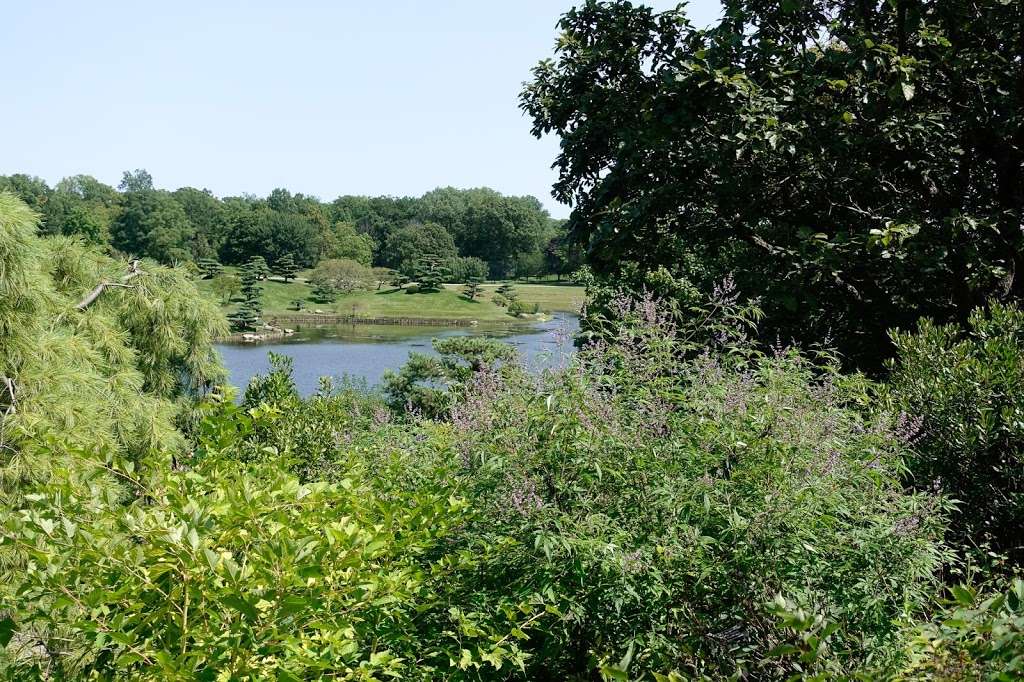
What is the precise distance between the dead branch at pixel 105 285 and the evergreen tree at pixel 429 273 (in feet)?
202

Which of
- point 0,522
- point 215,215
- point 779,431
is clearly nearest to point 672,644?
point 779,431

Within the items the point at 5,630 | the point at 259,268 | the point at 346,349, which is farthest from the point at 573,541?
the point at 259,268

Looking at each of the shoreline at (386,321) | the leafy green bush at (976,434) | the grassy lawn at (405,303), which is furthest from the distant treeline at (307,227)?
the leafy green bush at (976,434)

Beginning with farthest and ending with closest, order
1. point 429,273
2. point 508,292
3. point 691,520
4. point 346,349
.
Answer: point 429,273 → point 508,292 → point 346,349 → point 691,520

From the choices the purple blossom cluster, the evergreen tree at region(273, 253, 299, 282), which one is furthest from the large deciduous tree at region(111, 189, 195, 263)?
the purple blossom cluster

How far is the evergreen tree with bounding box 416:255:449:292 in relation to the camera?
75.8 m

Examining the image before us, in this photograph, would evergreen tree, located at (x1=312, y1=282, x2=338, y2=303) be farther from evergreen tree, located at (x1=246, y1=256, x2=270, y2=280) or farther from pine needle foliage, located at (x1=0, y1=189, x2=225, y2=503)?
pine needle foliage, located at (x1=0, y1=189, x2=225, y2=503)

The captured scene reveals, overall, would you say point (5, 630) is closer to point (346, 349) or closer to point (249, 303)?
point (346, 349)

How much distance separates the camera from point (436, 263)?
8300 centimetres

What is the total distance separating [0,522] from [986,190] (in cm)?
787

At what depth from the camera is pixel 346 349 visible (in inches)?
1847

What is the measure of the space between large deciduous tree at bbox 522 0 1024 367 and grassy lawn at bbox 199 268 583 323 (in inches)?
2150

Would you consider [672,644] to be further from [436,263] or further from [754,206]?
[436,263]

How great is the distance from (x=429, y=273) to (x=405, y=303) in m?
7.79
